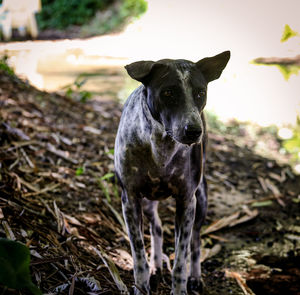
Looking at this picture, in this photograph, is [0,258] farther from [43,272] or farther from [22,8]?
[22,8]

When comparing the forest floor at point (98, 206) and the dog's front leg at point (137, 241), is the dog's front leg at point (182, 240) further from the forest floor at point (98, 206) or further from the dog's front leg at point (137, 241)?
the forest floor at point (98, 206)

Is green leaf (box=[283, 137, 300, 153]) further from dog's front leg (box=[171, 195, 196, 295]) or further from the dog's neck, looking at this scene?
the dog's neck

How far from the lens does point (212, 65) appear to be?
2.72 m

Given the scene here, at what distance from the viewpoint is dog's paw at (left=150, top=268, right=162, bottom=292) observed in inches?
134

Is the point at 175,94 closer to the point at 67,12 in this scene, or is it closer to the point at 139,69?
the point at 139,69

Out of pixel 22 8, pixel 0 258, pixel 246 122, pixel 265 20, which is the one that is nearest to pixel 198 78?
pixel 0 258

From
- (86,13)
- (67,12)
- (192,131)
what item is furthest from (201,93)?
(67,12)

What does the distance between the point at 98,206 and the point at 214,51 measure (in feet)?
20.3

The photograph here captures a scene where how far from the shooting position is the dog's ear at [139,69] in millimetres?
2537

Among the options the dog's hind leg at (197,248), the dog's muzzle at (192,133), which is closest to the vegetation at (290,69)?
the dog's hind leg at (197,248)

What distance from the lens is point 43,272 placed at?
107 inches

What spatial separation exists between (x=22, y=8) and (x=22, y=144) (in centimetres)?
893

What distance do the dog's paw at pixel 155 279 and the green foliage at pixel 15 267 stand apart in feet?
5.18

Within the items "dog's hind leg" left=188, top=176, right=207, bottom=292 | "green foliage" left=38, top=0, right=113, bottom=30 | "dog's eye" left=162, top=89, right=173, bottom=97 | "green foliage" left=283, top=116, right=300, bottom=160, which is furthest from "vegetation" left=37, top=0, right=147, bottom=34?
"dog's eye" left=162, top=89, right=173, bottom=97
